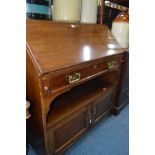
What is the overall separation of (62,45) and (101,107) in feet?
2.62

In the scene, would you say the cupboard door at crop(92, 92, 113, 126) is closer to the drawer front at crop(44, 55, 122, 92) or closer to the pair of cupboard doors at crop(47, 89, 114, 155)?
the pair of cupboard doors at crop(47, 89, 114, 155)

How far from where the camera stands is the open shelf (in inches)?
42.1

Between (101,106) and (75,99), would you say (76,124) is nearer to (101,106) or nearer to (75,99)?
(75,99)

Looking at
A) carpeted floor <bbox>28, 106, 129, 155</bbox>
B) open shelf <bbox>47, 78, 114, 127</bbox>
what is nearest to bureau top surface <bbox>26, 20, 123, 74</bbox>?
open shelf <bbox>47, 78, 114, 127</bbox>

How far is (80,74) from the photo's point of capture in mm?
1056

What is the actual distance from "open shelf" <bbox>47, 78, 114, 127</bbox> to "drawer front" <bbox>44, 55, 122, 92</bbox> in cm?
23

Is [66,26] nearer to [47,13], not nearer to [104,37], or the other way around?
[47,13]

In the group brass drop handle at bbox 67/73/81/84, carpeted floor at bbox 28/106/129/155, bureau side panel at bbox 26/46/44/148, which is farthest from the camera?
carpeted floor at bbox 28/106/129/155

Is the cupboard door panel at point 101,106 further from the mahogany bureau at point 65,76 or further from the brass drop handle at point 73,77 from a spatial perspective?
the brass drop handle at point 73,77

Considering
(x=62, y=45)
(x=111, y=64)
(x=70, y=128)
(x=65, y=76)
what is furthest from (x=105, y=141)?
(x=62, y=45)

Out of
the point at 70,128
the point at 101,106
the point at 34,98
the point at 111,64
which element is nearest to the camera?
the point at 34,98
